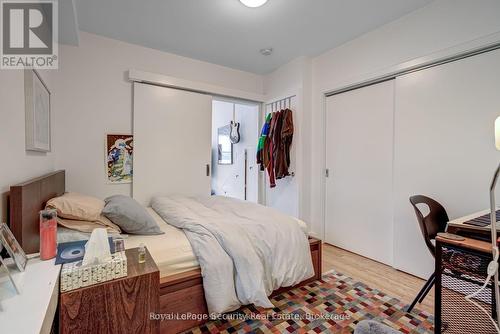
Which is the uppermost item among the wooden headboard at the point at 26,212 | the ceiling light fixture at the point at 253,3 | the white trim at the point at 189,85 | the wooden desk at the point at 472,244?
the ceiling light fixture at the point at 253,3

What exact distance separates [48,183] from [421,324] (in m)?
2.69

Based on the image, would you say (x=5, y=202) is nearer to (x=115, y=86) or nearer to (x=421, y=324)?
(x=115, y=86)

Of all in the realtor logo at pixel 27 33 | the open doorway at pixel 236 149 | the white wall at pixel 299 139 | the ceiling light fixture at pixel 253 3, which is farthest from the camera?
the open doorway at pixel 236 149

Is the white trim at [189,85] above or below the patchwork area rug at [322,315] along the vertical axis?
above

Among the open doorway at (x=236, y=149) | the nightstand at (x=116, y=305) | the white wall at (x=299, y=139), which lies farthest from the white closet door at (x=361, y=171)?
the nightstand at (x=116, y=305)

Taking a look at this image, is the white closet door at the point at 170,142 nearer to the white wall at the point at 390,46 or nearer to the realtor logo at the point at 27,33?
the realtor logo at the point at 27,33

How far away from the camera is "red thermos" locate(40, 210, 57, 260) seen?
1.08 meters

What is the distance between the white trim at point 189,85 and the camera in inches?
109

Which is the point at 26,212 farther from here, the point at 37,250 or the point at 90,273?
the point at 90,273

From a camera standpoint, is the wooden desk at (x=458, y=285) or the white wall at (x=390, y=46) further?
the white wall at (x=390, y=46)

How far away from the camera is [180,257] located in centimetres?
144

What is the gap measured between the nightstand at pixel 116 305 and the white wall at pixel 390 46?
97.9 inches

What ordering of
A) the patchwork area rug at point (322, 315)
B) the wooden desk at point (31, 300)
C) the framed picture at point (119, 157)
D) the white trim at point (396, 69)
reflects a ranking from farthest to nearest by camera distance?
the framed picture at point (119, 157) → the white trim at point (396, 69) → the patchwork area rug at point (322, 315) → the wooden desk at point (31, 300)

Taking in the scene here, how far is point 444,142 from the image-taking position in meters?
2.00
